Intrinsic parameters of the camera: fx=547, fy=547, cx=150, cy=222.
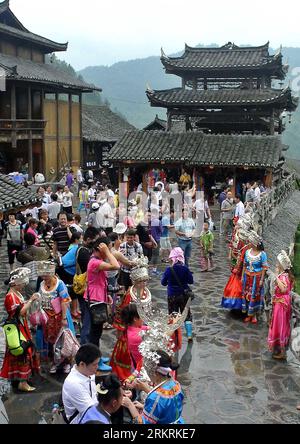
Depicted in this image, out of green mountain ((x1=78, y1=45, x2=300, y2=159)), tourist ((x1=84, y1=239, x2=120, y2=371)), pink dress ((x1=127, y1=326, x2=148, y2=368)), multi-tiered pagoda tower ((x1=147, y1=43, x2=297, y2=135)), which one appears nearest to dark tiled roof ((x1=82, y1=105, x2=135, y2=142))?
multi-tiered pagoda tower ((x1=147, y1=43, x2=297, y2=135))

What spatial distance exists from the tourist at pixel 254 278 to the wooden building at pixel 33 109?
63.6ft

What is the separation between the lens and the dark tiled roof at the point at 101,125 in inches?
1501

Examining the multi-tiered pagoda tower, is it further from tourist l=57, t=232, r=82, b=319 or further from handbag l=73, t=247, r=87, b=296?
handbag l=73, t=247, r=87, b=296

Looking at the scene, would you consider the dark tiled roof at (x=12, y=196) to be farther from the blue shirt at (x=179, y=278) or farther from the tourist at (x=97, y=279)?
the blue shirt at (x=179, y=278)

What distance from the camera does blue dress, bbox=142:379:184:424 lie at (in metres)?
4.49

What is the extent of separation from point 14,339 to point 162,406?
305cm

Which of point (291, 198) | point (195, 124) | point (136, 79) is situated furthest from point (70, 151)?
point (136, 79)

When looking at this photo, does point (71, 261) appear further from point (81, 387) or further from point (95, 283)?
point (81, 387)

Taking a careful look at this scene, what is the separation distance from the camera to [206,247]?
13258 mm

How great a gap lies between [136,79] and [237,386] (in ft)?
507

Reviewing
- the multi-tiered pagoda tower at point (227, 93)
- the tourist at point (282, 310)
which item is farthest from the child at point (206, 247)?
the multi-tiered pagoda tower at point (227, 93)

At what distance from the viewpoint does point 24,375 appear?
7.11m

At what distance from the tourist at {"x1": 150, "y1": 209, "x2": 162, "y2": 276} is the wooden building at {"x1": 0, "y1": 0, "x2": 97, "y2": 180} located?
597 inches

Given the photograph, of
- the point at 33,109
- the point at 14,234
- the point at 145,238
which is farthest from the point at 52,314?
the point at 33,109
